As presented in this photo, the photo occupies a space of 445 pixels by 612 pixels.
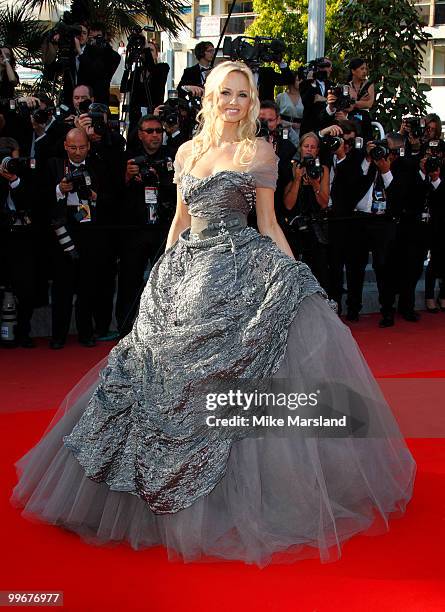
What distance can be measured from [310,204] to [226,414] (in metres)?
3.93

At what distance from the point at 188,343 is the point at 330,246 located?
14.3ft

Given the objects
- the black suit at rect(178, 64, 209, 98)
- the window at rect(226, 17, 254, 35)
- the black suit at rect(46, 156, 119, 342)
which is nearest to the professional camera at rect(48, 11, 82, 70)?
the black suit at rect(178, 64, 209, 98)

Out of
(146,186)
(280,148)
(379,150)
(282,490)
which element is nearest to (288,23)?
(379,150)

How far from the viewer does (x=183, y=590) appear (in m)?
2.93

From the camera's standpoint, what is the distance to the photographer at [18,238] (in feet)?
21.4

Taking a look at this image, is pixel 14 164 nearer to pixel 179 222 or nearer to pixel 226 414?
pixel 179 222

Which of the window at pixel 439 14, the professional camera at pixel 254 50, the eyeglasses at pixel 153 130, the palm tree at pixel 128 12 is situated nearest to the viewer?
the eyeglasses at pixel 153 130

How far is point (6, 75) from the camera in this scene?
7.61 meters

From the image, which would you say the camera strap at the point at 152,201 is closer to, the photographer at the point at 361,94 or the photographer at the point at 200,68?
the photographer at the point at 200,68

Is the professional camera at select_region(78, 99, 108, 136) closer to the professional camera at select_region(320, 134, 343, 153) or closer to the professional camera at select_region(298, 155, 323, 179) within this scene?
the professional camera at select_region(298, 155, 323, 179)

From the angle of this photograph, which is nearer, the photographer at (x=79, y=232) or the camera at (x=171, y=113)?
the photographer at (x=79, y=232)

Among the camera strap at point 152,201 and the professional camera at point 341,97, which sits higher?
the professional camera at point 341,97

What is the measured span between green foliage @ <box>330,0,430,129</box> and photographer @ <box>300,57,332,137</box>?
2.42 m

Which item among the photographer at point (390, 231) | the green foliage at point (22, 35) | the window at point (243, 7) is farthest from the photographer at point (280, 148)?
the window at point (243, 7)
